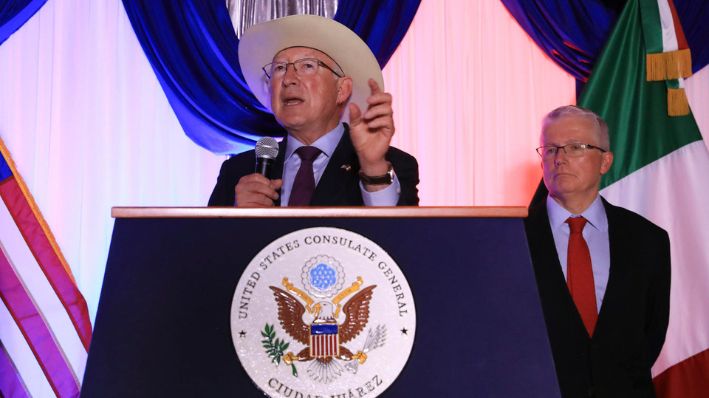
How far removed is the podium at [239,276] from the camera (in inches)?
36.8

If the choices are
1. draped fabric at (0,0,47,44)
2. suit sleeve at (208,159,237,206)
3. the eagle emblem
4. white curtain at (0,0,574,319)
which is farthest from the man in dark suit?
draped fabric at (0,0,47,44)

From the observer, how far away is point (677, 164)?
135 inches

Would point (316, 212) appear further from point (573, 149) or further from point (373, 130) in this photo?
point (573, 149)

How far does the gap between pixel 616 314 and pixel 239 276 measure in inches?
63.4

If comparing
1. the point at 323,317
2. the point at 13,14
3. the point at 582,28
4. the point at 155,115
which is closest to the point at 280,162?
the point at 323,317

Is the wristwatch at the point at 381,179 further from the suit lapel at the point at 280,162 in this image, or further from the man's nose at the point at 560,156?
the man's nose at the point at 560,156

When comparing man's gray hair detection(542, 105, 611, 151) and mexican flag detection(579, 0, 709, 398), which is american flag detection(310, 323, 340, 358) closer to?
man's gray hair detection(542, 105, 611, 151)

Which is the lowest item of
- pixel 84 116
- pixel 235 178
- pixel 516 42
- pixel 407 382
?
pixel 407 382

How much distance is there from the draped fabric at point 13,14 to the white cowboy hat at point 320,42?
1675 millimetres

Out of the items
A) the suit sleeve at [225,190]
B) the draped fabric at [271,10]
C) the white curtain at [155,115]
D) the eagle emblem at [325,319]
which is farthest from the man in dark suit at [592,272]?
the draped fabric at [271,10]

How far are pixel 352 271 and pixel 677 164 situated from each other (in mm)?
2905

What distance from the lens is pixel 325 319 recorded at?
0.94 m

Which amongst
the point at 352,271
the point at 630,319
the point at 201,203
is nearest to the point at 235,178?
the point at 352,271

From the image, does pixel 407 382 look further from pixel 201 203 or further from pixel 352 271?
pixel 201 203
